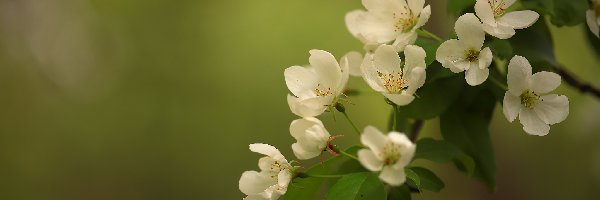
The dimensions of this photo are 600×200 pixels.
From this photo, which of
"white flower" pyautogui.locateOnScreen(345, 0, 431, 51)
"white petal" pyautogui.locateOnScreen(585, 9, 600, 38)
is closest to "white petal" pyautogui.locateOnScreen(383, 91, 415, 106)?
"white flower" pyautogui.locateOnScreen(345, 0, 431, 51)

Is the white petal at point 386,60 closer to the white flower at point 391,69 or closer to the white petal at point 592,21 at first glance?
the white flower at point 391,69

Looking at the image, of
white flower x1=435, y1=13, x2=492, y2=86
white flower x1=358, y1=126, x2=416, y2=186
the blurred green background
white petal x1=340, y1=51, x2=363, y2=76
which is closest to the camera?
white flower x1=358, y1=126, x2=416, y2=186

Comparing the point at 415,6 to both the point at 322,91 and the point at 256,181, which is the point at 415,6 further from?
the point at 256,181

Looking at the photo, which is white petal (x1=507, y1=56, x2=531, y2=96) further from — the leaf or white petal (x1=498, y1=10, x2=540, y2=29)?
the leaf

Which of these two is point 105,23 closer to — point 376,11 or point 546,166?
point 546,166

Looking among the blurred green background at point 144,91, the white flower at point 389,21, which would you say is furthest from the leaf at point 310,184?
the blurred green background at point 144,91
